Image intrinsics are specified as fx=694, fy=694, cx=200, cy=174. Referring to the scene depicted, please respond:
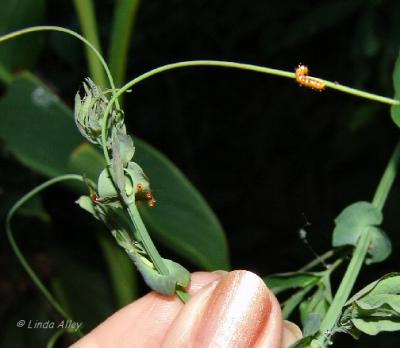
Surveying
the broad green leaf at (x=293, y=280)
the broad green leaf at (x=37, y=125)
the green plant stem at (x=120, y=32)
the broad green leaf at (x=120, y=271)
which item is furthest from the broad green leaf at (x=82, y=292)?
the broad green leaf at (x=293, y=280)

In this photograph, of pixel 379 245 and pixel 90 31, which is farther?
pixel 90 31

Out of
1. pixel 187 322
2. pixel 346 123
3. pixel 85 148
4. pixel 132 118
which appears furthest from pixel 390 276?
pixel 132 118

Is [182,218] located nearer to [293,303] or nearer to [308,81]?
[293,303]

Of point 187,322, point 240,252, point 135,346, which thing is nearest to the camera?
point 187,322

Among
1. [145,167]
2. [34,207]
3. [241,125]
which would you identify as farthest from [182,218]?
[241,125]

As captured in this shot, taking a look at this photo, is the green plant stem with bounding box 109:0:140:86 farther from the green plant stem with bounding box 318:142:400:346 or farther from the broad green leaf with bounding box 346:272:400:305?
the broad green leaf with bounding box 346:272:400:305

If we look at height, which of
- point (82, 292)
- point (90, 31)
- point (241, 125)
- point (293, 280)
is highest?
point (241, 125)

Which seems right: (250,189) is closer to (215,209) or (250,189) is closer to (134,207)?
(215,209)

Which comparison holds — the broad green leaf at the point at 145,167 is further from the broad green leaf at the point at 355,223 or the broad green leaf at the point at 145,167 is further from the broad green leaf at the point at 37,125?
the broad green leaf at the point at 355,223
